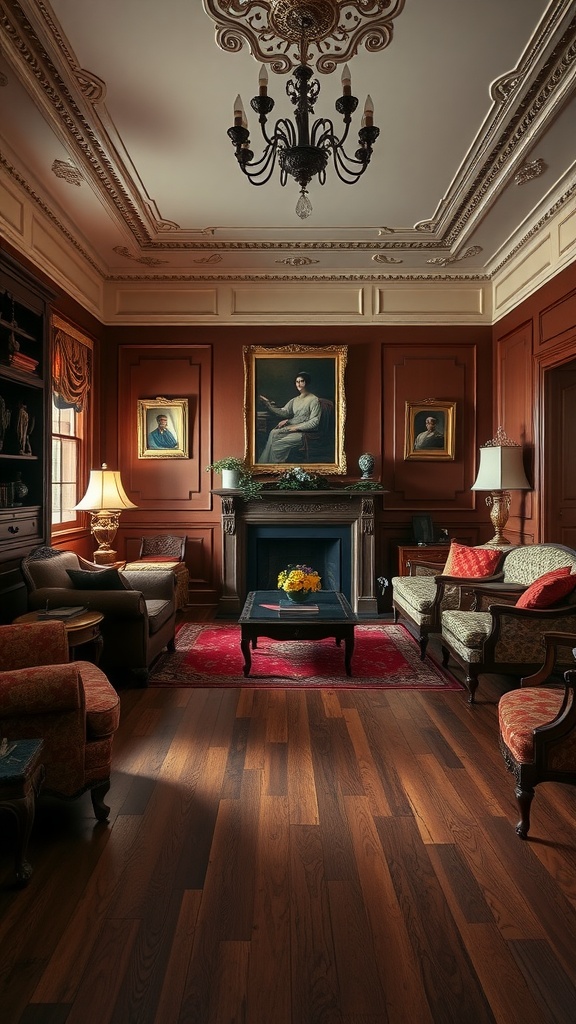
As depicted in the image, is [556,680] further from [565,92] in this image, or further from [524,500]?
[565,92]

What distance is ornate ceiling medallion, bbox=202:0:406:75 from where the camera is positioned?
2791 mm

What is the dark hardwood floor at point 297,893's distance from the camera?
1.47 meters

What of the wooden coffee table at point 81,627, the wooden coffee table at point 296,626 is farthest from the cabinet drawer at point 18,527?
the wooden coffee table at point 296,626

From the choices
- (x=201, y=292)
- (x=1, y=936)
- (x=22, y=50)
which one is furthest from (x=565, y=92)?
(x=1, y=936)

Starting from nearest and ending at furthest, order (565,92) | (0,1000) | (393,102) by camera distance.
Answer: (0,1000) → (565,92) → (393,102)

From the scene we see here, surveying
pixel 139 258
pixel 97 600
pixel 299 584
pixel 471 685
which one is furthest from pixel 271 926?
pixel 139 258

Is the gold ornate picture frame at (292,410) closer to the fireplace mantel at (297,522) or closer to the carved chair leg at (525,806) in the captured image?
the fireplace mantel at (297,522)

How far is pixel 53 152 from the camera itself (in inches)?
154

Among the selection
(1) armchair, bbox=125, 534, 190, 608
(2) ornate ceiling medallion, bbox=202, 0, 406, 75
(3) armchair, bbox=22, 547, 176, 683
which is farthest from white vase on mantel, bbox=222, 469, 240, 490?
(2) ornate ceiling medallion, bbox=202, 0, 406, 75

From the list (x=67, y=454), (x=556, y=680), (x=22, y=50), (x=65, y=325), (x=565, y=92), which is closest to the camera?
(x=22, y=50)

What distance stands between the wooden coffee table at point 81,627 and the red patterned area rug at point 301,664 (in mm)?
617

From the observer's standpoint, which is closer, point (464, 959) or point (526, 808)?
point (464, 959)

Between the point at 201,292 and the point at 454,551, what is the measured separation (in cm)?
368

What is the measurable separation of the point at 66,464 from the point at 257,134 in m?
3.28
